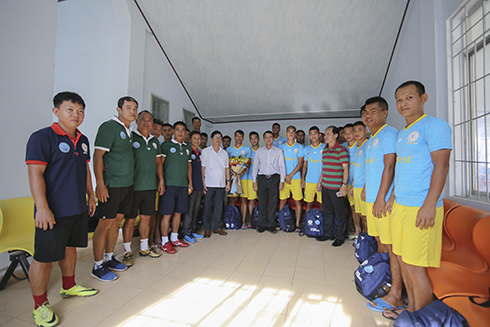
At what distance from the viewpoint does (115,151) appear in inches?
97.0

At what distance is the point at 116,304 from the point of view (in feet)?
6.42

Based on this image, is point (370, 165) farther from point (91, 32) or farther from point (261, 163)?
point (91, 32)

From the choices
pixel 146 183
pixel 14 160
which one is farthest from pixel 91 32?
pixel 146 183

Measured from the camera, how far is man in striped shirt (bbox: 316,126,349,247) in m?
3.54

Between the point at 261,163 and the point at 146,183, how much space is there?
2104mm

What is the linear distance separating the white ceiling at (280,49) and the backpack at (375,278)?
14.1 feet

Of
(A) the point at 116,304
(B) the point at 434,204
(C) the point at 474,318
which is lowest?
(A) the point at 116,304

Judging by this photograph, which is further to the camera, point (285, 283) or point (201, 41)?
point (201, 41)

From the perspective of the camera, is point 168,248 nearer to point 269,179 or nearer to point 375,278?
point 269,179

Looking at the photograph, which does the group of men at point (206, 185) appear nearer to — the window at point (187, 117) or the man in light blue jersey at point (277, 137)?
the man in light blue jersey at point (277, 137)

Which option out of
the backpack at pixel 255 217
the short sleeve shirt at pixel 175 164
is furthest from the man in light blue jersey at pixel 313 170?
the short sleeve shirt at pixel 175 164

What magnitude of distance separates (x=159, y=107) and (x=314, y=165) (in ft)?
12.4

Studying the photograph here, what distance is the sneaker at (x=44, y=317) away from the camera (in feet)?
5.43

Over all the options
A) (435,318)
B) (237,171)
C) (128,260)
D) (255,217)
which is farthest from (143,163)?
(435,318)
